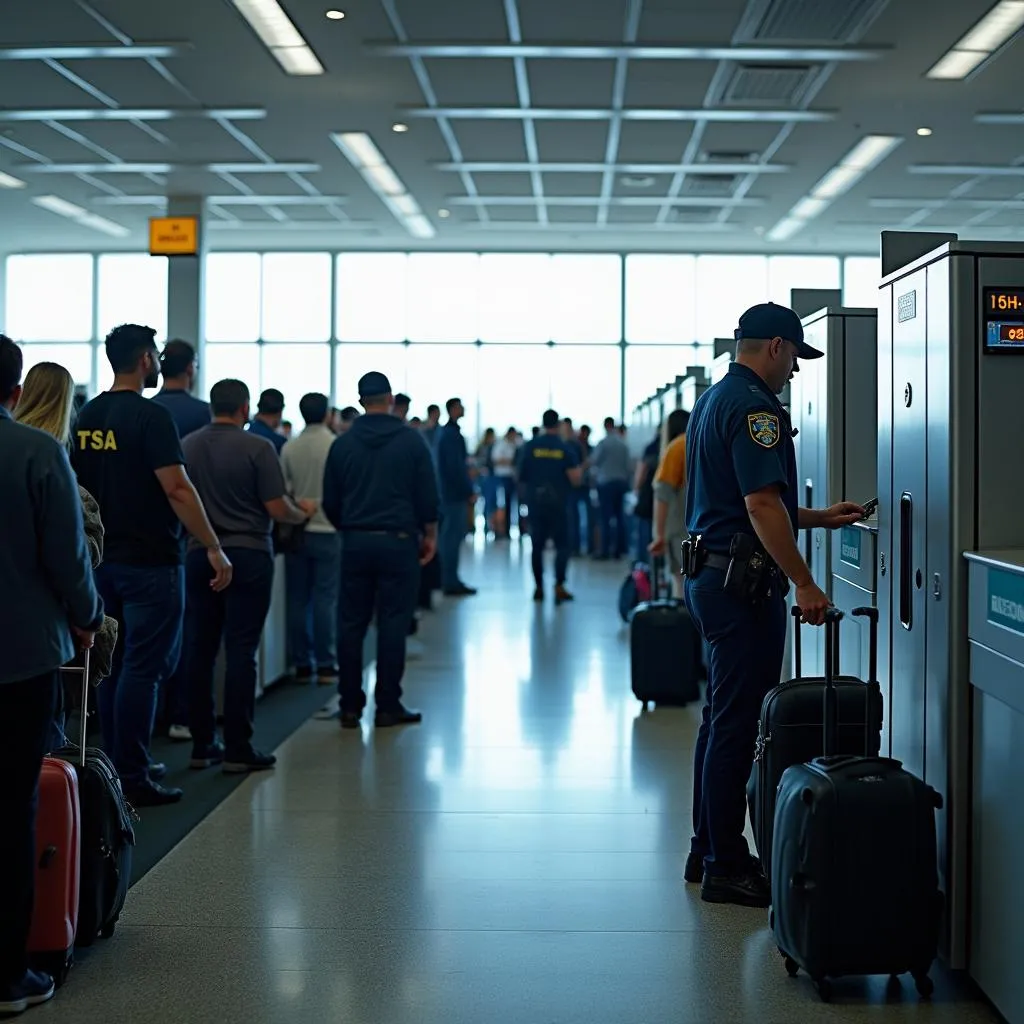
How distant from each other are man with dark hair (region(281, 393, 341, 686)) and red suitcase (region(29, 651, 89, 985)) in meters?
3.89

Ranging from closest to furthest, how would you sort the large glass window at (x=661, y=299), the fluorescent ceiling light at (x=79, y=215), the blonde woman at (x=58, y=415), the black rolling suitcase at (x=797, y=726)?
1. the black rolling suitcase at (x=797, y=726)
2. the blonde woman at (x=58, y=415)
3. the fluorescent ceiling light at (x=79, y=215)
4. the large glass window at (x=661, y=299)

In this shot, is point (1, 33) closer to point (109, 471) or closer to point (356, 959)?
point (109, 471)

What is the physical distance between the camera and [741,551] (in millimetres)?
3455

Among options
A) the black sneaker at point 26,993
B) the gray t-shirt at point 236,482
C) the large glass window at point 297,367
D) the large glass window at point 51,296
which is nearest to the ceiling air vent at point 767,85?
the gray t-shirt at point 236,482

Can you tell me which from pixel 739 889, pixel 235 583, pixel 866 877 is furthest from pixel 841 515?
pixel 235 583

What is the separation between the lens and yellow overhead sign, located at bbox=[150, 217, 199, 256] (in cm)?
1452

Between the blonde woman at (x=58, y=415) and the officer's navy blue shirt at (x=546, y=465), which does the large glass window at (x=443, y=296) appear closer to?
the officer's navy blue shirt at (x=546, y=465)

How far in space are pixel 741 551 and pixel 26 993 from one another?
197 centimetres

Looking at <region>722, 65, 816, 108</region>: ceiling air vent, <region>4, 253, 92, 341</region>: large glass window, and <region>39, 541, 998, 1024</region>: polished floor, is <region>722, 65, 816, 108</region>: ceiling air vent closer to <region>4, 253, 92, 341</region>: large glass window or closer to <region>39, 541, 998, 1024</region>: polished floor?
<region>39, 541, 998, 1024</region>: polished floor

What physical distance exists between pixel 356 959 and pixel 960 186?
1388cm

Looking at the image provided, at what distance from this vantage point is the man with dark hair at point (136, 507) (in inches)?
174

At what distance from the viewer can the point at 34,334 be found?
21188mm

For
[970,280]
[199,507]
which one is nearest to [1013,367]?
[970,280]

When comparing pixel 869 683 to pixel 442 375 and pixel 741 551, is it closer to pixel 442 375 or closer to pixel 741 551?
pixel 741 551
